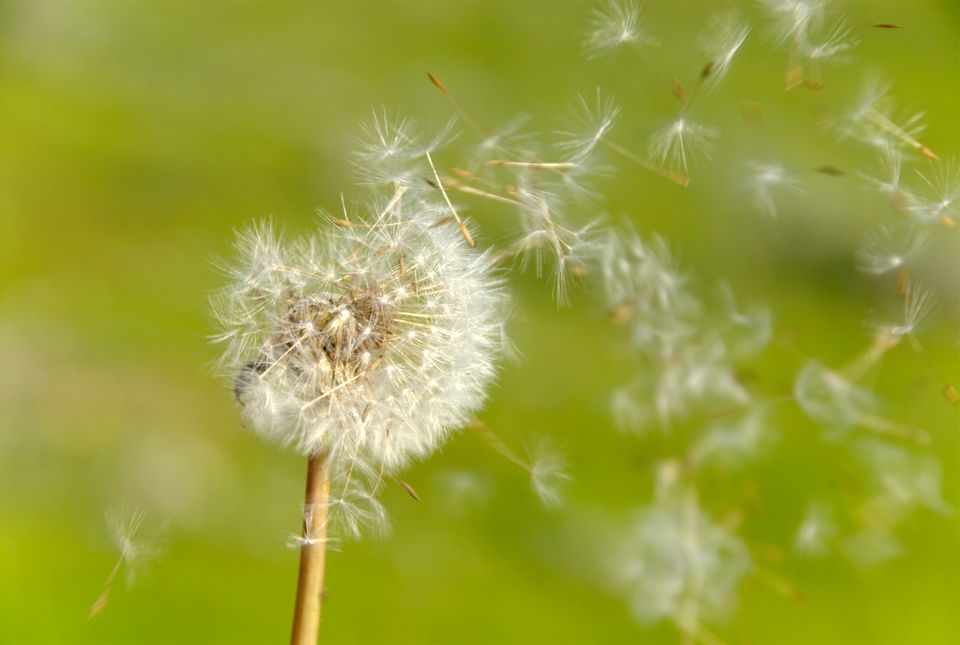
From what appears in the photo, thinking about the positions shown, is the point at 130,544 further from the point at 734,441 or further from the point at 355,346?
the point at 734,441

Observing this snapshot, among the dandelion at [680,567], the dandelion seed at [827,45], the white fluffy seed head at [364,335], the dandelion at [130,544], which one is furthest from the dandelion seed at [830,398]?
the dandelion at [130,544]

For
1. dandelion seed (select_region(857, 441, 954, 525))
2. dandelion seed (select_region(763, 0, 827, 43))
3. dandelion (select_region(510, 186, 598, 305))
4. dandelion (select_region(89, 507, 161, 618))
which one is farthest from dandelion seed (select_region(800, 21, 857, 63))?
dandelion (select_region(89, 507, 161, 618))

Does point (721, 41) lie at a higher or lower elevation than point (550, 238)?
higher

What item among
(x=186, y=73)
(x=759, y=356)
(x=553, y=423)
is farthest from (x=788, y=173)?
(x=186, y=73)

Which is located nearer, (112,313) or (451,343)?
(451,343)

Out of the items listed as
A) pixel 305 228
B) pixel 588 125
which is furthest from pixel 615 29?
pixel 305 228

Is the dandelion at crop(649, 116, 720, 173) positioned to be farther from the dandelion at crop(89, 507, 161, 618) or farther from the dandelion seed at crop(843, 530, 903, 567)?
the dandelion at crop(89, 507, 161, 618)

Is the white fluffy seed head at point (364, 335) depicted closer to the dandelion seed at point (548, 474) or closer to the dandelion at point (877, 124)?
the dandelion seed at point (548, 474)

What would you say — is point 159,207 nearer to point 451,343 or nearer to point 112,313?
point 112,313

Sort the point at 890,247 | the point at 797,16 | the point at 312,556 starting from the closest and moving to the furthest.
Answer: the point at 312,556 → the point at 797,16 → the point at 890,247
